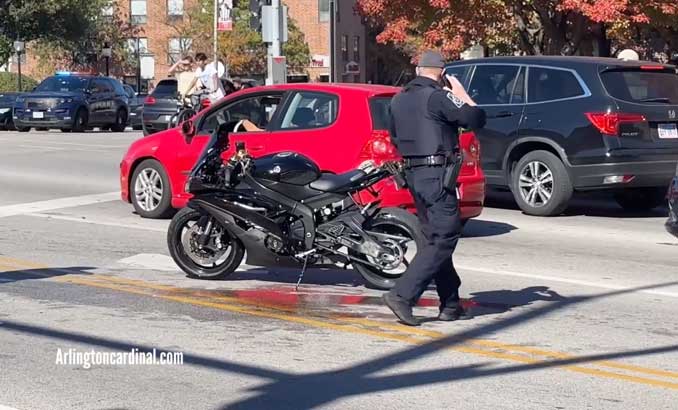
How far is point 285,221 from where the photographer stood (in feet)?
32.2

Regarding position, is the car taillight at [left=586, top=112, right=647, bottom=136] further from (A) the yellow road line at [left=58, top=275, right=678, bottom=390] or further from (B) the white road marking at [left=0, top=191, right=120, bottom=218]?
(A) the yellow road line at [left=58, top=275, right=678, bottom=390]

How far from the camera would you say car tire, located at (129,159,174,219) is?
14.3 meters

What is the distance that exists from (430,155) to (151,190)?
666cm

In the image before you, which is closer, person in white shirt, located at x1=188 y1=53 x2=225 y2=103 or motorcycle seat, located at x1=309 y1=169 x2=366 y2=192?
motorcycle seat, located at x1=309 y1=169 x2=366 y2=192

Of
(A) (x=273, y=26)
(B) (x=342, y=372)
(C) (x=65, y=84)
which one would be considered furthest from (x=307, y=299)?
(C) (x=65, y=84)

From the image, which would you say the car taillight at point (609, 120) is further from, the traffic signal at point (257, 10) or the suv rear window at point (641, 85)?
the traffic signal at point (257, 10)

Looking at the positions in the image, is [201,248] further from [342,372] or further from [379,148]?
[342,372]

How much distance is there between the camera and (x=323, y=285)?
10266 millimetres

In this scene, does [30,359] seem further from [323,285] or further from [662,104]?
[662,104]

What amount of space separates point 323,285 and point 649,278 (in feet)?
9.20

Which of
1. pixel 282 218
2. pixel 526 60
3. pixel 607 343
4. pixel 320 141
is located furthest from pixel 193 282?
pixel 526 60

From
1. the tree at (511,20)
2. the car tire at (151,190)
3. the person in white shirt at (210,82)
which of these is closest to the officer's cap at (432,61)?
the car tire at (151,190)

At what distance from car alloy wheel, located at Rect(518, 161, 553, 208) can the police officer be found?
6871 mm

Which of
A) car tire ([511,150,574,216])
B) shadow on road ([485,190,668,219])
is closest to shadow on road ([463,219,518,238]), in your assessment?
car tire ([511,150,574,216])
